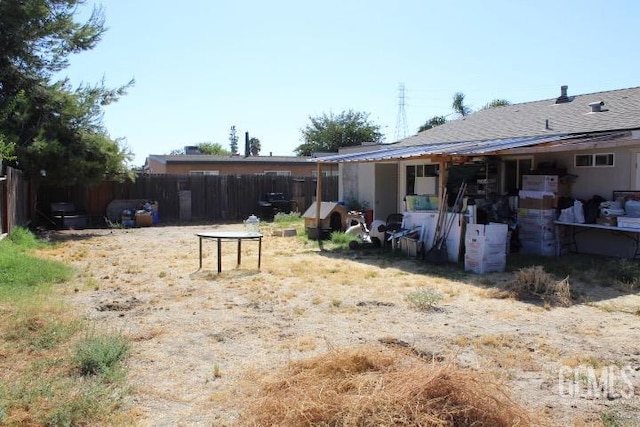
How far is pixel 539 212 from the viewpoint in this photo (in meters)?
11.0

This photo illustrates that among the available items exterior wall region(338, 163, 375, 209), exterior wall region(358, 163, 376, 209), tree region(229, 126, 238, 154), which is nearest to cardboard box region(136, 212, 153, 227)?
exterior wall region(338, 163, 375, 209)

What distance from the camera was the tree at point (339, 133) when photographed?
42.9m

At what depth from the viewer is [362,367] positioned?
13.3 feet

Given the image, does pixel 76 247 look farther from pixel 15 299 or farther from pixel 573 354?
pixel 573 354

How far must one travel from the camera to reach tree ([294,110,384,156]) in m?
42.9

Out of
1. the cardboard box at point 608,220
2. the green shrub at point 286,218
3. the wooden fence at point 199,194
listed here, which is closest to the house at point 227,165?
the wooden fence at point 199,194

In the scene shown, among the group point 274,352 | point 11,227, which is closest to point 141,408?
point 274,352

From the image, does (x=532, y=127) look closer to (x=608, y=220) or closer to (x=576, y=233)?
(x=576, y=233)

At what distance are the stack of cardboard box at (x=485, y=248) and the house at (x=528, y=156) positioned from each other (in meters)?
1.39

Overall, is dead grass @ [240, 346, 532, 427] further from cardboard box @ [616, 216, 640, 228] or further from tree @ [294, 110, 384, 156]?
tree @ [294, 110, 384, 156]

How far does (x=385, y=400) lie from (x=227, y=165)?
2739cm

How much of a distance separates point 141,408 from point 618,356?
4.22 m

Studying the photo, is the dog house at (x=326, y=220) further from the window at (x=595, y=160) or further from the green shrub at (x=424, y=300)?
the green shrub at (x=424, y=300)

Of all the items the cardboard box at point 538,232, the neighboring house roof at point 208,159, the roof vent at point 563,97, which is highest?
the roof vent at point 563,97
